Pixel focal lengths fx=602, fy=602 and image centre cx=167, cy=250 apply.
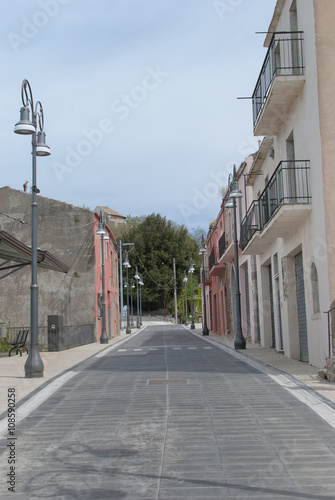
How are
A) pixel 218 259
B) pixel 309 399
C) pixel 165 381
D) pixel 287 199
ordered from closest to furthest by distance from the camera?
1. pixel 309 399
2. pixel 165 381
3. pixel 287 199
4. pixel 218 259

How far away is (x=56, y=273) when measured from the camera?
3291 centimetres

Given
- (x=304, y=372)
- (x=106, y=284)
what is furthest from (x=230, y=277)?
(x=304, y=372)

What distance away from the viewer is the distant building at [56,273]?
32656 millimetres

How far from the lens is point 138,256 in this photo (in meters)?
71.4

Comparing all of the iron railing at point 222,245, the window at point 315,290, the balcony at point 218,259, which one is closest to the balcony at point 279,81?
the window at point 315,290

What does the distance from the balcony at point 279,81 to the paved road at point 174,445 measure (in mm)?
6822

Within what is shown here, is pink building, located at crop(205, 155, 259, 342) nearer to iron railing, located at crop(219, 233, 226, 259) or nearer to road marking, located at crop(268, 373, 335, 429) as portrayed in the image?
iron railing, located at crop(219, 233, 226, 259)

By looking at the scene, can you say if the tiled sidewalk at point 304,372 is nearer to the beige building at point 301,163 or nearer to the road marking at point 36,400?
the beige building at point 301,163

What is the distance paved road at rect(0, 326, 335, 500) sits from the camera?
4773 mm

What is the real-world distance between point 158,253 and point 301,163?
191ft

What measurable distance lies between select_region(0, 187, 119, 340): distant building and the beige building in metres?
16.3

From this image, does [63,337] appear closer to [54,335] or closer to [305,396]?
[54,335]

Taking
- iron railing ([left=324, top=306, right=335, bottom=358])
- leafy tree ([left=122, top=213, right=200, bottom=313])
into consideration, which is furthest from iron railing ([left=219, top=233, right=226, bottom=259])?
leafy tree ([left=122, top=213, right=200, bottom=313])

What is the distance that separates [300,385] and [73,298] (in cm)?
2377
